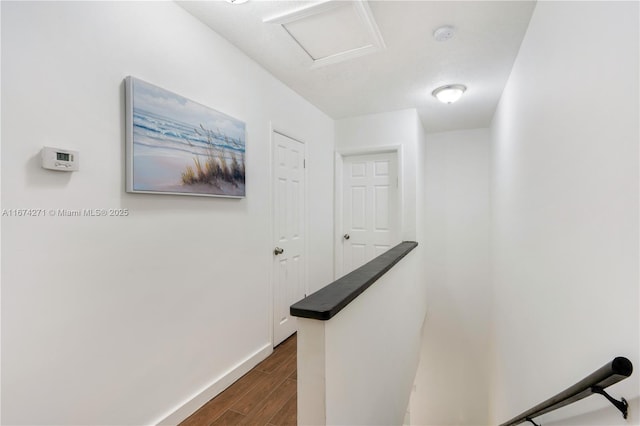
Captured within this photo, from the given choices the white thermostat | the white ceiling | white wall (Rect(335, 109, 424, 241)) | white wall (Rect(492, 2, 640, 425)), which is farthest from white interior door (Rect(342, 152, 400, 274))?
the white thermostat

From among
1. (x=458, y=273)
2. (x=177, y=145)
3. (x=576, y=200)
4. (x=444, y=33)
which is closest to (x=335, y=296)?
(x=576, y=200)

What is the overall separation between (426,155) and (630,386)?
4200 millimetres

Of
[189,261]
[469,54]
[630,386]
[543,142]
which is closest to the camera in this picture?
[630,386]

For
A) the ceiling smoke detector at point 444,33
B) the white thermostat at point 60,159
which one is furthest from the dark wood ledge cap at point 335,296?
the ceiling smoke detector at point 444,33

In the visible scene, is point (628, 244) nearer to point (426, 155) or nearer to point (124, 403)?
point (124, 403)

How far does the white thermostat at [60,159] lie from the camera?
118 cm

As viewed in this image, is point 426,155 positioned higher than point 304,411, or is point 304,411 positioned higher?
point 426,155

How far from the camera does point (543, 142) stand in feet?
5.26

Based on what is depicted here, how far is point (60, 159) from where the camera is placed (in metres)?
1.23

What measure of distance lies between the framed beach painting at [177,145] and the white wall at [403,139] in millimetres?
2089

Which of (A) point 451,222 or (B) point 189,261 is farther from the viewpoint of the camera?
(A) point 451,222

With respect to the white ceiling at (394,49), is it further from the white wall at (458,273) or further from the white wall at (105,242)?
the white wall at (458,273)

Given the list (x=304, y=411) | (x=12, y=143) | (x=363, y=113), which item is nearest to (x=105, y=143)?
(x=12, y=143)

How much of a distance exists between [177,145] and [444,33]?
190cm
